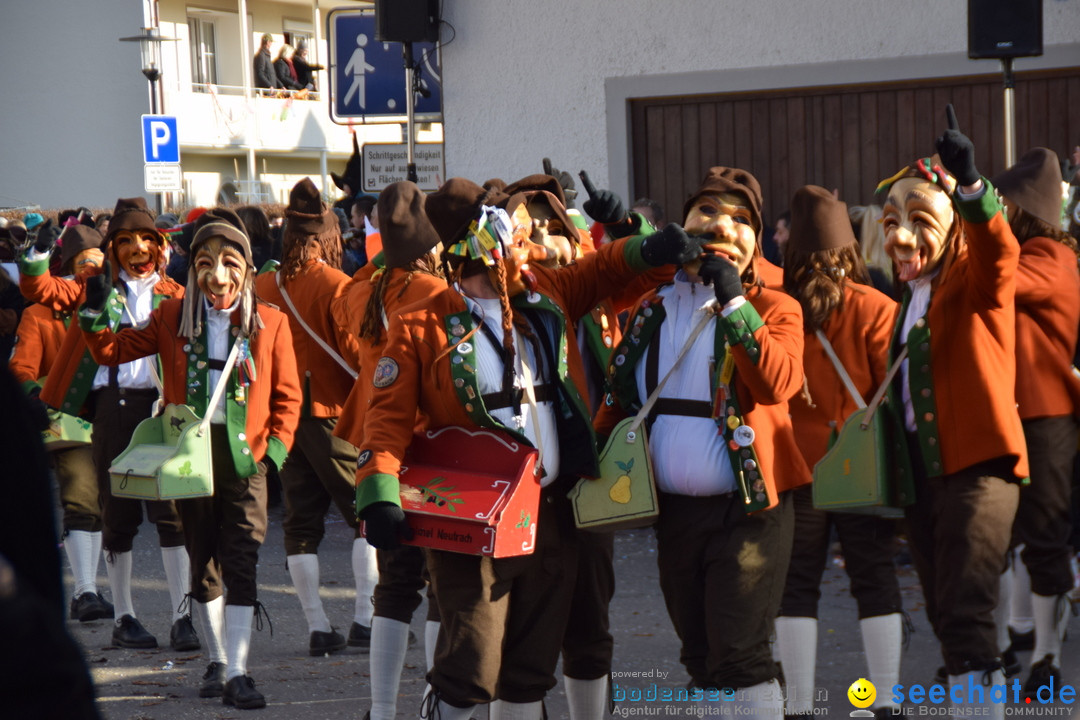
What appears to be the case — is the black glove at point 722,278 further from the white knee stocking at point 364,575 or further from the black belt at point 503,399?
the white knee stocking at point 364,575

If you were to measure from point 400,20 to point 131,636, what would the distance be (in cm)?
516

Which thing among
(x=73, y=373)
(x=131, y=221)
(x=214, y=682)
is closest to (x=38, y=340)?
(x=73, y=373)

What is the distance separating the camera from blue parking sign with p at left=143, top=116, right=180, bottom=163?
17.0 meters

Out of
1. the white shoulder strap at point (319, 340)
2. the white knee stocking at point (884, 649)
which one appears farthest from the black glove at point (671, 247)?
the white shoulder strap at point (319, 340)

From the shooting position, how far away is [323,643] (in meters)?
6.43

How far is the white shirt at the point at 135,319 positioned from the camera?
658 centimetres

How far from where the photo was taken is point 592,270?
4207 mm

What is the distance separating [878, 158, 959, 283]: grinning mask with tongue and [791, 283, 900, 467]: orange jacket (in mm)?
742

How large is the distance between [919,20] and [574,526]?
6.61m

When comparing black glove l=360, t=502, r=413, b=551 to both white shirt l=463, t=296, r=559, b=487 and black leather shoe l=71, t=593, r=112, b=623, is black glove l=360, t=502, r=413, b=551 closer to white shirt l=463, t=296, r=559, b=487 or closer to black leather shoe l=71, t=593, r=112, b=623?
white shirt l=463, t=296, r=559, b=487

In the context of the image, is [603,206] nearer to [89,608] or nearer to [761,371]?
[761,371]

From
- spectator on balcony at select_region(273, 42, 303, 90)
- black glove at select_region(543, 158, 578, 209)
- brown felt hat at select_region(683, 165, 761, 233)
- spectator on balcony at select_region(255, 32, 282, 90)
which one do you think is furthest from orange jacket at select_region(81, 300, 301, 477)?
spectator on balcony at select_region(273, 42, 303, 90)

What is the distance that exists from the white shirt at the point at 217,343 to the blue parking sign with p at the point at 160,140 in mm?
11999

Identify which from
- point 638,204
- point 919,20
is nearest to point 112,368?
point 638,204
